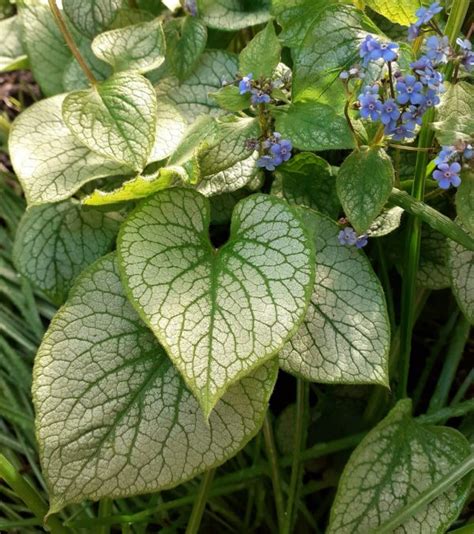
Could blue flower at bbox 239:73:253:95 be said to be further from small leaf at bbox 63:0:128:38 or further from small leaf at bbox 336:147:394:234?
small leaf at bbox 63:0:128:38

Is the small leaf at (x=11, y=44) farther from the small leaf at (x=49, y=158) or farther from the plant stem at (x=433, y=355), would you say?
the plant stem at (x=433, y=355)

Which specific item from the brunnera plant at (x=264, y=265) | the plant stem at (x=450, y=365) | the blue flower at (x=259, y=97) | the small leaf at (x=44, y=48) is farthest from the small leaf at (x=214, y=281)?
the small leaf at (x=44, y=48)

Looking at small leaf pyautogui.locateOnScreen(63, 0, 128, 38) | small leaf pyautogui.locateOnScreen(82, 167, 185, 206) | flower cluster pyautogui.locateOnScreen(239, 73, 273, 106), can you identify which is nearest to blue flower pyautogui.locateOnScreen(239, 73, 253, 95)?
flower cluster pyautogui.locateOnScreen(239, 73, 273, 106)

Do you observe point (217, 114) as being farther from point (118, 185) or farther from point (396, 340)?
point (396, 340)

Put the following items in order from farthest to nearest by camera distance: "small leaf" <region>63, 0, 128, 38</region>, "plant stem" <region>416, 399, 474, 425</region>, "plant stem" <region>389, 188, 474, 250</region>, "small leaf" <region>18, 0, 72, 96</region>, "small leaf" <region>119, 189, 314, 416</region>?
"small leaf" <region>18, 0, 72, 96</region>, "small leaf" <region>63, 0, 128, 38</region>, "plant stem" <region>416, 399, 474, 425</region>, "plant stem" <region>389, 188, 474, 250</region>, "small leaf" <region>119, 189, 314, 416</region>

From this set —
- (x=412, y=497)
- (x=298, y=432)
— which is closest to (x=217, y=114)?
(x=298, y=432)
